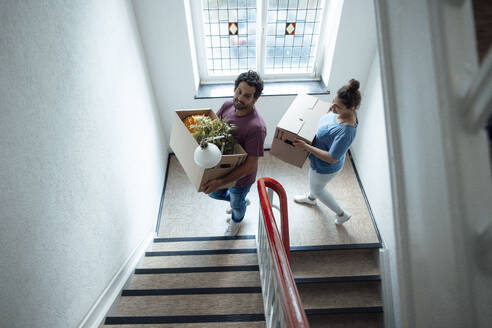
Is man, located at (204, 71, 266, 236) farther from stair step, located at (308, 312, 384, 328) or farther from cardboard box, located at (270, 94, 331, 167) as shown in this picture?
stair step, located at (308, 312, 384, 328)

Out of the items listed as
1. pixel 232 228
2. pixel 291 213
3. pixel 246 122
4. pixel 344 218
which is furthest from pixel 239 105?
pixel 344 218

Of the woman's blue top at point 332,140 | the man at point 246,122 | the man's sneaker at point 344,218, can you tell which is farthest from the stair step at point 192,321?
the man's sneaker at point 344,218

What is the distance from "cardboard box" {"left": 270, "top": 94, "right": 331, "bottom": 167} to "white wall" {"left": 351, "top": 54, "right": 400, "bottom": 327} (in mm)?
711

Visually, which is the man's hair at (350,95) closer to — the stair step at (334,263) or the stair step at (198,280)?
the stair step at (198,280)

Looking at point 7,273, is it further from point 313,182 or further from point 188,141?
point 313,182

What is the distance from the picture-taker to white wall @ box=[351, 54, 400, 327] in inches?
113

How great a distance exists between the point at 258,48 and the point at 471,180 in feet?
10.8

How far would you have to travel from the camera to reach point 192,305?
88.3 inches

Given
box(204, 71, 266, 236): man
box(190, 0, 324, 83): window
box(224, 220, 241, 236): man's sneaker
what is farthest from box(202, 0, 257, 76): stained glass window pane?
box(224, 220, 241, 236): man's sneaker

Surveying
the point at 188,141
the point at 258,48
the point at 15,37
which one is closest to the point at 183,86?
the point at 258,48

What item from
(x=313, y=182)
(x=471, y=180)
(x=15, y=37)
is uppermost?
(x=15, y=37)

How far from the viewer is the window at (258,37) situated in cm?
330

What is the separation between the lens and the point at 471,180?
2.27 feet

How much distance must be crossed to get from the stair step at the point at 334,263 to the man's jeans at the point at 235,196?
708mm
